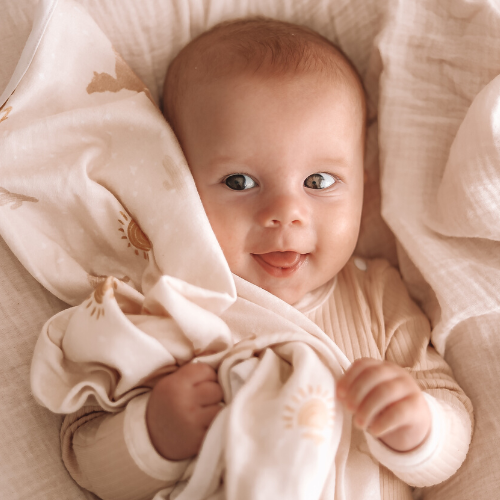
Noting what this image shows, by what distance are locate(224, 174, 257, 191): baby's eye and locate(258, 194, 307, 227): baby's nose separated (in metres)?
0.06

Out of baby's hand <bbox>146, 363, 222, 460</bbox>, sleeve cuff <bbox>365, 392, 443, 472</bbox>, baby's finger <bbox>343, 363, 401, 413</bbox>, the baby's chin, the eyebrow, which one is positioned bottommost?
sleeve cuff <bbox>365, 392, 443, 472</bbox>

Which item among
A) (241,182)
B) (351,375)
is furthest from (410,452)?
(241,182)

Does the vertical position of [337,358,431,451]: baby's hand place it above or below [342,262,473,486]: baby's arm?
above

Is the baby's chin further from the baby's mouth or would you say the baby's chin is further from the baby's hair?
the baby's hair

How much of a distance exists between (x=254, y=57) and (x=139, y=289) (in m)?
0.53

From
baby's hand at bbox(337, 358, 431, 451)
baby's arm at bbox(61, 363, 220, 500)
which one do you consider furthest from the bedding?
baby's hand at bbox(337, 358, 431, 451)

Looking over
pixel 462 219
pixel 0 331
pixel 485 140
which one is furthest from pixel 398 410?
pixel 0 331

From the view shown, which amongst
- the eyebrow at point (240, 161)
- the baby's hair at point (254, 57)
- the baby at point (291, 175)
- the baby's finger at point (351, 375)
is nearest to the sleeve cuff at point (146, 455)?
the baby at point (291, 175)

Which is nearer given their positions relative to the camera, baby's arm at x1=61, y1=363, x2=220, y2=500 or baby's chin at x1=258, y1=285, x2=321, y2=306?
baby's arm at x1=61, y1=363, x2=220, y2=500

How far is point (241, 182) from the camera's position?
112 cm

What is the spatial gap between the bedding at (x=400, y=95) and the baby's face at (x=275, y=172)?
178 millimetres

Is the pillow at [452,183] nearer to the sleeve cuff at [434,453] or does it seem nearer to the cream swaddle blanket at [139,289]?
the sleeve cuff at [434,453]

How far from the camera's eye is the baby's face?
1.10m

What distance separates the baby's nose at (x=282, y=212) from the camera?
107 cm
